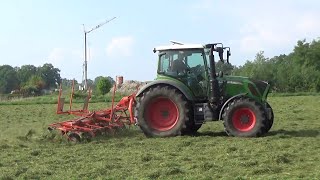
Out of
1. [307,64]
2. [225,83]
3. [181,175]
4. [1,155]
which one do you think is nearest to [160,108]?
[225,83]

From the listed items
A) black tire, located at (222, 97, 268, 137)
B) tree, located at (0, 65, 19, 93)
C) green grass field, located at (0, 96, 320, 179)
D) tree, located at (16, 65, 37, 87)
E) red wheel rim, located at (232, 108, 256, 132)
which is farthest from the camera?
tree, located at (16, 65, 37, 87)

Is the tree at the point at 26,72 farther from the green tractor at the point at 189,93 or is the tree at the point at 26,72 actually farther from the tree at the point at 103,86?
the green tractor at the point at 189,93

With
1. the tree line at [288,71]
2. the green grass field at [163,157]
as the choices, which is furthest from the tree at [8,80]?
the green grass field at [163,157]

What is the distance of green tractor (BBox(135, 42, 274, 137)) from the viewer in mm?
12250

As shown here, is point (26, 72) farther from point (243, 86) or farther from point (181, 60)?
point (243, 86)

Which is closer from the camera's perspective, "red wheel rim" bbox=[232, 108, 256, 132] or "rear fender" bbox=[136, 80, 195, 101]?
"red wheel rim" bbox=[232, 108, 256, 132]

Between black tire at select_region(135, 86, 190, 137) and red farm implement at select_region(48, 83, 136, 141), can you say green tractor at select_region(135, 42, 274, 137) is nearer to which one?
black tire at select_region(135, 86, 190, 137)

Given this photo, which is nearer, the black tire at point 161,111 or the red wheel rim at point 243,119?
the red wheel rim at point 243,119

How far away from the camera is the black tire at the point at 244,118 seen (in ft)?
38.2

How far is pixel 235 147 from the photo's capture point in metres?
9.73

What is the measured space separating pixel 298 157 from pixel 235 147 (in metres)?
1.54

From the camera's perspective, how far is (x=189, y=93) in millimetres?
12367

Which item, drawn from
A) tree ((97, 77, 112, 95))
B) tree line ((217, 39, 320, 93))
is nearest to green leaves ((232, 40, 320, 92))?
tree line ((217, 39, 320, 93))

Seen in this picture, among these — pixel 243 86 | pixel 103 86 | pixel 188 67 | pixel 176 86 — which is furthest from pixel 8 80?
pixel 243 86
